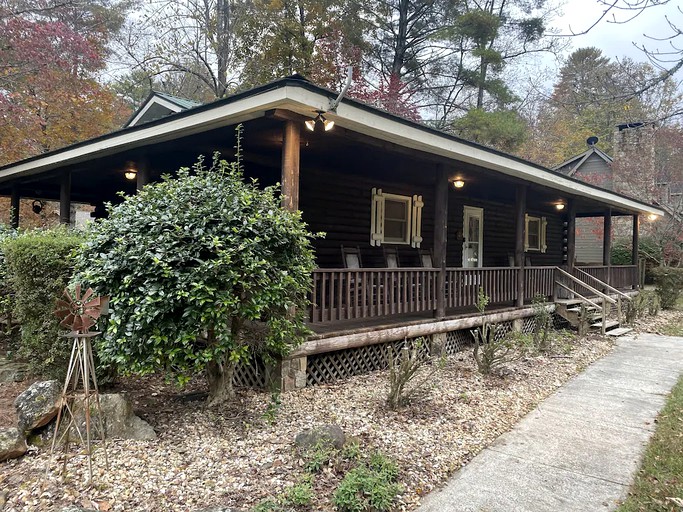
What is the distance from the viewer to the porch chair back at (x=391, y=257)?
854cm

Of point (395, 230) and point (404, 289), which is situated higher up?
point (395, 230)

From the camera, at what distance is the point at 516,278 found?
8.47 m

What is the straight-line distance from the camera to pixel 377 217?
845 centimetres

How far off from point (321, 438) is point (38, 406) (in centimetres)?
213

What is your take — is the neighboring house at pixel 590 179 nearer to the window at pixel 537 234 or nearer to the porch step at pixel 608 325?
the window at pixel 537 234

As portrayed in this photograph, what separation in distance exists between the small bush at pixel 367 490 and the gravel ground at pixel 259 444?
0.08 meters

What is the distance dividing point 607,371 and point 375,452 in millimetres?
4505

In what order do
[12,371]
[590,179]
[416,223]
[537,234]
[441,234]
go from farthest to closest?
[590,179], [537,234], [416,223], [441,234], [12,371]

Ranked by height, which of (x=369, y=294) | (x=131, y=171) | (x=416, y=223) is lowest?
(x=369, y=294)

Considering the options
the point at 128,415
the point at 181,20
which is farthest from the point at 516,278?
the point at 181,20

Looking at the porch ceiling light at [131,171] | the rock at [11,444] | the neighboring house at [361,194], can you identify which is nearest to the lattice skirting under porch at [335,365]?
the neighboring house at [361,194]

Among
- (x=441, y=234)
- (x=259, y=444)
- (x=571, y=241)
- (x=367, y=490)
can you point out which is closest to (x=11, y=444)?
(x=259, y=444)

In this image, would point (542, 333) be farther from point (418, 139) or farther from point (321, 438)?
point (321, 438)

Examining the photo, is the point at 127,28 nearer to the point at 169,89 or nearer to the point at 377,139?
the point at 169,89
